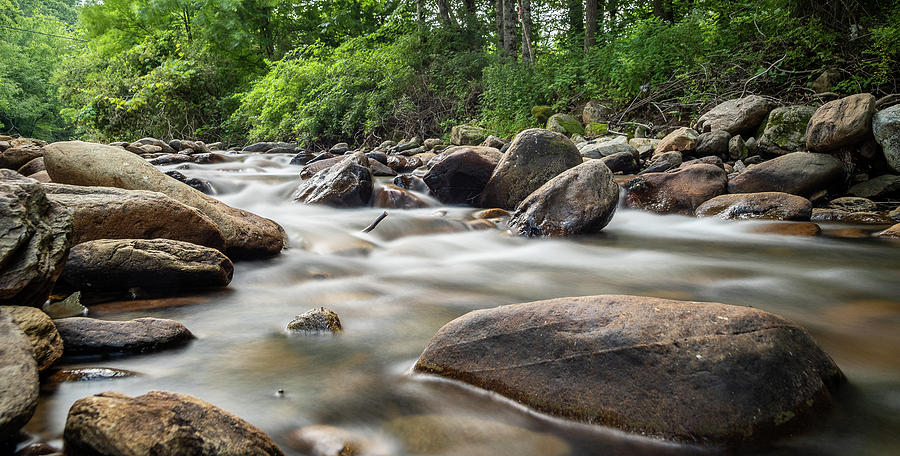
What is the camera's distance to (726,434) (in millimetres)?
1775

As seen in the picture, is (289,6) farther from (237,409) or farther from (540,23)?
(237,409)

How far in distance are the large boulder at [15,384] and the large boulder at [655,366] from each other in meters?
1.50

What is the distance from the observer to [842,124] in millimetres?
7070

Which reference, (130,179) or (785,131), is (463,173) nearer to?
(130,179)

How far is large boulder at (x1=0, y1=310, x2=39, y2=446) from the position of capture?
5.22 ft

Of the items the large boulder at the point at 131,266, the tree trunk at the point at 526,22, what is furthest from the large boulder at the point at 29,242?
the tree trunk at the point at 526,22

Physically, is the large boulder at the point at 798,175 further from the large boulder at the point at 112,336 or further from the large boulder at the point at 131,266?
the large boulder at the point at 112,336

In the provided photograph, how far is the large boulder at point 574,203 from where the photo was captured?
19.9 feet

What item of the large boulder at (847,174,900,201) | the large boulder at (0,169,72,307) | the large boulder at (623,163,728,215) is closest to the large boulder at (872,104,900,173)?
the large boulder at (847,174,900,201)

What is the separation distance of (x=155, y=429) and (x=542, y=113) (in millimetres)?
13181

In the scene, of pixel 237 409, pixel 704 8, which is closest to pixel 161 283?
pixel 237 409

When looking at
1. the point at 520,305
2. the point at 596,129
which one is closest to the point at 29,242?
the point at 520,305

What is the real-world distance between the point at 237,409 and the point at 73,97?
2663 centimetres

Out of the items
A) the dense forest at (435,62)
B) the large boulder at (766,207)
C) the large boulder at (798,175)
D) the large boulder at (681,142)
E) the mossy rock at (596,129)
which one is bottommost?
the large boulder at (766,207)
